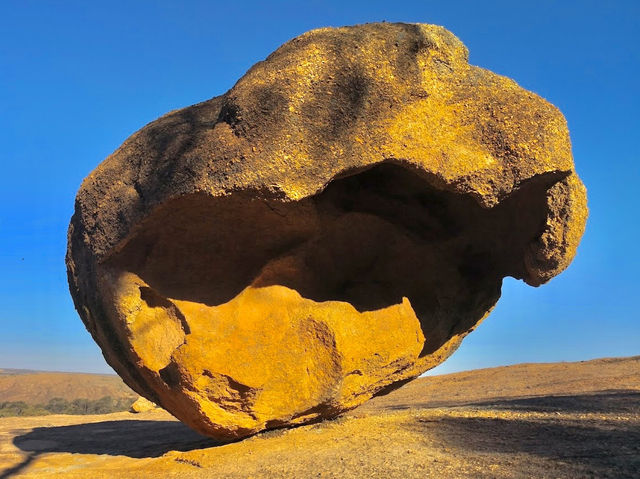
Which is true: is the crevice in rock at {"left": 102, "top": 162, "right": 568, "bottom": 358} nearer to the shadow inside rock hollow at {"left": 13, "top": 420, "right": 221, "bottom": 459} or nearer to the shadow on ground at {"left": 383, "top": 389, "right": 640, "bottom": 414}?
the shadow on ground at {"left": 383, "top": 389, "right": 640, "bottom": 414}

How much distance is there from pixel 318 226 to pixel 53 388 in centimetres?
2899

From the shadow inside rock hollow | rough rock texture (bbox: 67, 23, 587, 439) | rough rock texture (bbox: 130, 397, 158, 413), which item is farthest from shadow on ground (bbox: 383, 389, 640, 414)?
rough rock texture (bbox: 130, 397, 158, 413)

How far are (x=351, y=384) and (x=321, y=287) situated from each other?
1.10 meters

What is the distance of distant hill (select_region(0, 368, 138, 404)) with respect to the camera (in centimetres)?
2652

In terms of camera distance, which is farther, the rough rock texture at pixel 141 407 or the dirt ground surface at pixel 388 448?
the rough rock texture at pixel 141 407

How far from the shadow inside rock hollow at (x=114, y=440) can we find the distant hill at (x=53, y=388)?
1834 centimetres

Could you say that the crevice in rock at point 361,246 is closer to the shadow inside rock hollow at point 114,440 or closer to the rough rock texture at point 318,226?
the rough rock texture at point 318,226

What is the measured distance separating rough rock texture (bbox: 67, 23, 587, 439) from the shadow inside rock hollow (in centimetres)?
98

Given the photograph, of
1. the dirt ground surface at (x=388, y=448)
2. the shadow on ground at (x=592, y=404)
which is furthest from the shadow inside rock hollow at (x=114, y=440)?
the shadow on ground at (x=592, y=404)

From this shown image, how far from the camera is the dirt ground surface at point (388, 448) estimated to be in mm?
3533

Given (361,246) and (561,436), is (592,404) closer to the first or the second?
(561,436)

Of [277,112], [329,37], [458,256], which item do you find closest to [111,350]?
[277,112]

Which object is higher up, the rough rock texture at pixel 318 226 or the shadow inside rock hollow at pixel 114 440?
the rough rock texture at pixel 318 226

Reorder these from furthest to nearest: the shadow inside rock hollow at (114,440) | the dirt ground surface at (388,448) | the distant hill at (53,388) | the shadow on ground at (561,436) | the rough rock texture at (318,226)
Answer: the distant hill at (53,388), the shadow inside rock hollow at (114,440), the rough rock texture at (318,226), the dirt ground surface at (388,448), the shadow on ground at (561,436)
